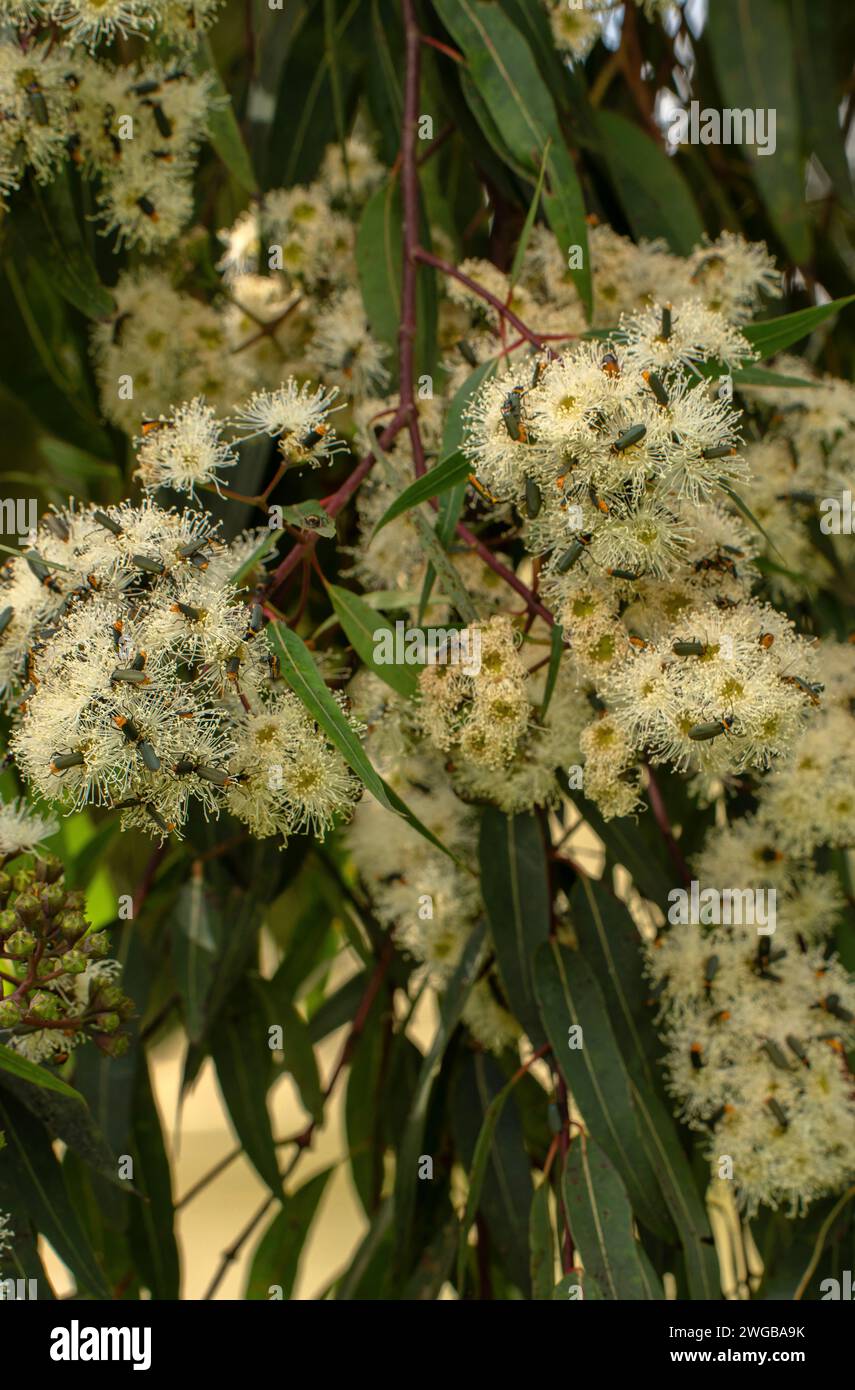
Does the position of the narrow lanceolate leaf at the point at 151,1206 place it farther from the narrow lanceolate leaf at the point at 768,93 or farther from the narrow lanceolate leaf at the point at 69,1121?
the narrow lanceolate leaf at the point at 768,93

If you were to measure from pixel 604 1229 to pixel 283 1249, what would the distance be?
704 millimetres

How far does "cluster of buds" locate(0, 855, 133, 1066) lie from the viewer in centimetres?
96

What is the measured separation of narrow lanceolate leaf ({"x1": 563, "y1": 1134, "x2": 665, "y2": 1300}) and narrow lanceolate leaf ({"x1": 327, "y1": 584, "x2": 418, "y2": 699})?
0.41 metres

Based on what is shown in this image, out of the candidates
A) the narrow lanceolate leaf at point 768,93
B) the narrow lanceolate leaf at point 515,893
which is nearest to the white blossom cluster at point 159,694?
the narrow lanceolate leaf at point 515,893

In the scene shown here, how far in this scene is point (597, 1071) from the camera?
1.16 metres

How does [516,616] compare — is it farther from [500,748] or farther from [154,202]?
[154,202]

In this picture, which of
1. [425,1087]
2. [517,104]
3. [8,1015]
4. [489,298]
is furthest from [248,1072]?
[517,104]

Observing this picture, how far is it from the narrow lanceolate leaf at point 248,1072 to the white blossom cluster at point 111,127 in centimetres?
82

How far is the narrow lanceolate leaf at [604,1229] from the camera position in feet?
3.53

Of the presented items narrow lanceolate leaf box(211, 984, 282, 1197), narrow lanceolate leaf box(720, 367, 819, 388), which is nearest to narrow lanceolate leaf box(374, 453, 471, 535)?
narrow lanceolate leaf box(720, 367, 819, 388)

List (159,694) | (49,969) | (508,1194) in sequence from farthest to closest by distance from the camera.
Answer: (508,1194) → (49,969) → (159,694)

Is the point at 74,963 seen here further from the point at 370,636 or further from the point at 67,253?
the point at 67,253

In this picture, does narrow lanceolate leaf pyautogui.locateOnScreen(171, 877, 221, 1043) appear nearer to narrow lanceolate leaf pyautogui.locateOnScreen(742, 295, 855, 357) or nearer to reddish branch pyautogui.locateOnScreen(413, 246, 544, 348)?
reddish branch pyautogui.locateOnScreen(413, 246, 544, 348)

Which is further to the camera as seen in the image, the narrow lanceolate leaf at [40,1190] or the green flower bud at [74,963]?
the narrow lanceolate leaf at [40,1190]
